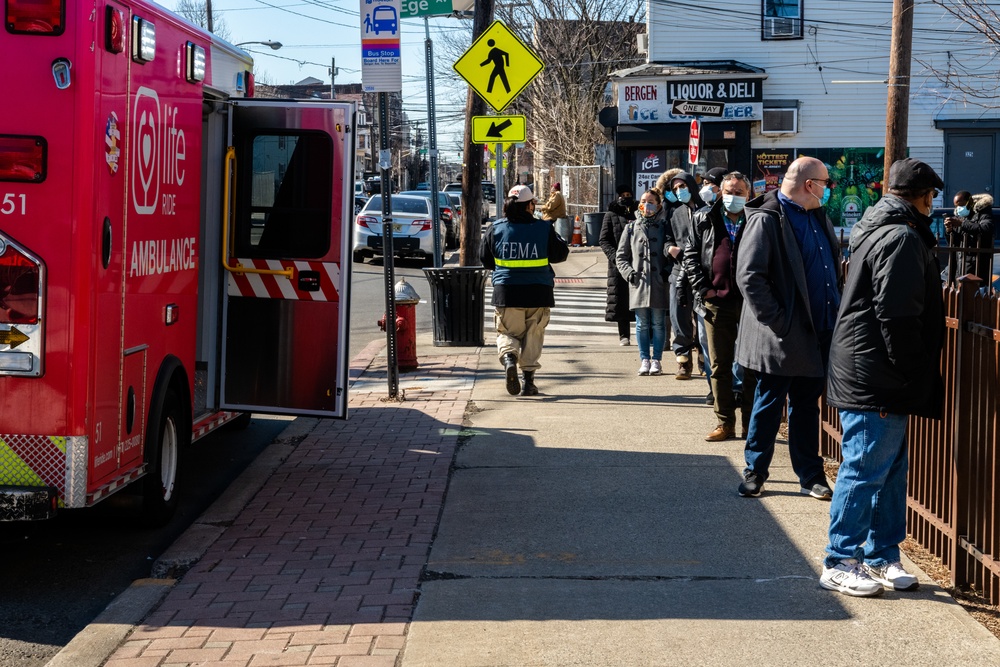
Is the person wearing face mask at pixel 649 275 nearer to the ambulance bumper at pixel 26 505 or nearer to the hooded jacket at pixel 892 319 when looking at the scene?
the hooded jacket at pixel 892 319

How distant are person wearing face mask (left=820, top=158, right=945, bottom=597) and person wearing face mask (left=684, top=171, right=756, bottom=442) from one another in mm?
2990

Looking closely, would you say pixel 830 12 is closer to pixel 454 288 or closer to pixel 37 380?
pixel 454 288

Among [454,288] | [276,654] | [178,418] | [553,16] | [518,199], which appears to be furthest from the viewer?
[553,16]

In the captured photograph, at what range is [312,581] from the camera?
5.48 meters

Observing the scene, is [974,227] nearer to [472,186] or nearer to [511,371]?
[472,186]

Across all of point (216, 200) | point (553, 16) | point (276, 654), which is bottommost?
point (276, 654)

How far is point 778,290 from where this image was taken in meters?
6.38

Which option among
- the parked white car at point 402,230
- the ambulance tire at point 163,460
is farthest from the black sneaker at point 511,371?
the parked white car at point 402,230

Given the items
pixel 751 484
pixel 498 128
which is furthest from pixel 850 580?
pixel 498 128

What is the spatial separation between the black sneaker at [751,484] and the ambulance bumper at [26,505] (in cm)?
373

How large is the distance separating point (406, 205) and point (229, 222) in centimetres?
Answer: 2176

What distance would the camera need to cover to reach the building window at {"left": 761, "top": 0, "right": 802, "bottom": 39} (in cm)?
2916

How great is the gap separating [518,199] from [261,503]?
170 inches

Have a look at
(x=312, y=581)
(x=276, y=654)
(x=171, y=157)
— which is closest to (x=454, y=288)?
(x=171, y=157)
